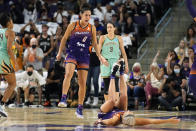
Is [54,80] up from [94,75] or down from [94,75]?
down

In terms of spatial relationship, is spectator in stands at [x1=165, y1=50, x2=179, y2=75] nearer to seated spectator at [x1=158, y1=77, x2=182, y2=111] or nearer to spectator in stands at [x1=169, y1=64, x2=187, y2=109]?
spectator in stands at [x1=169, y1=64, x2=187, y2=109]

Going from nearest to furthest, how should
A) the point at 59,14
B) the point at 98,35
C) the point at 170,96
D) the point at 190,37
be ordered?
the point at 170,96
the point at 98,35
the point at 190,37
the point at 59,14

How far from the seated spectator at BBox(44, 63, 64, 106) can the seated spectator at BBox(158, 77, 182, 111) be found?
3.43 metres

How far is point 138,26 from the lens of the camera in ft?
57.1

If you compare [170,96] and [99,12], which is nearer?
[170,96]

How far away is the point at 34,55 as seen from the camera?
15312 mm

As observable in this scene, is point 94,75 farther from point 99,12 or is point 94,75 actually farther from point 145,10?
point 99,12

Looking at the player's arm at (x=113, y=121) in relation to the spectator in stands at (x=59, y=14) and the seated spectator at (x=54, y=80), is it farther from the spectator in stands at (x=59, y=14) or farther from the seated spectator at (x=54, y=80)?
the spectator in stands at (x=59, y=14)

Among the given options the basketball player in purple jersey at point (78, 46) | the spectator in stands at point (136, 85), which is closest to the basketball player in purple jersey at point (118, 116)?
the basketball player in purple jersey at point (78, 46)

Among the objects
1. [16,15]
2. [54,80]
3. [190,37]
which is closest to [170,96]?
[190,37]

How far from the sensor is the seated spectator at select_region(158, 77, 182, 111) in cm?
1348

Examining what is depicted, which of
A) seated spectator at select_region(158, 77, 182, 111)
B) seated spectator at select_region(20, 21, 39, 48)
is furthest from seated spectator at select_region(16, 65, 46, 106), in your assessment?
seated spectator at select_region(158, 77, 182, 111)

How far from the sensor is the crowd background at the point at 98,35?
45.9 ft

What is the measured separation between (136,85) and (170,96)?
4.13ft
